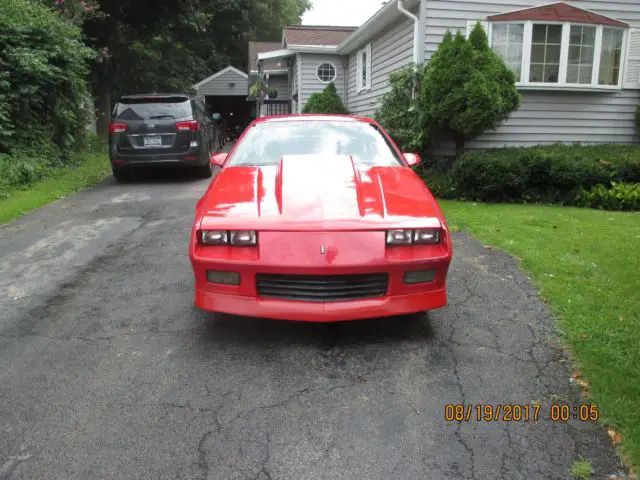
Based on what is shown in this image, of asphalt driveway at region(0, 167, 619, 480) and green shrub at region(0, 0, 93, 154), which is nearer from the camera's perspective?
asphalt driveway at region(0, 167, 619, 480)

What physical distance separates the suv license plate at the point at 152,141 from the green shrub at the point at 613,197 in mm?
7471

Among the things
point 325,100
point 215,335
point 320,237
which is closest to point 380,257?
point 320,237

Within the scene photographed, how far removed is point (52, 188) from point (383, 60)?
814 centimetres

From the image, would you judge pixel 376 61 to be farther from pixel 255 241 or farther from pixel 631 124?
pixel 255 241

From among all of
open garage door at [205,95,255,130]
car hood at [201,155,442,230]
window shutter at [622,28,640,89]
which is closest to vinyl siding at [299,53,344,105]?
window shutter at [622,28,640,89]

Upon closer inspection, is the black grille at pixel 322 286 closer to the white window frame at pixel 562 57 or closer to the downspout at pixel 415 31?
the downspout at pixel 415 31

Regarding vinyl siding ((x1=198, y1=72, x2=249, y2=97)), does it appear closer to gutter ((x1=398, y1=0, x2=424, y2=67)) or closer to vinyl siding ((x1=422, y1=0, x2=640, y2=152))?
gutter ((x1=398, y1=0, x2=424, y2=67))

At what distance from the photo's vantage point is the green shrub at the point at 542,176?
8367 millimetres

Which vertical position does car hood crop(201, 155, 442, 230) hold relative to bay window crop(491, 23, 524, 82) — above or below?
below

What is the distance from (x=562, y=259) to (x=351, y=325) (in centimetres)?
264

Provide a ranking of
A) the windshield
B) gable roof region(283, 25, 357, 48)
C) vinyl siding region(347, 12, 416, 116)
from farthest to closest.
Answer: gable roof region(283, 25, 357, 48), vinyl siding region(347, 12, 416, 116), the windshield

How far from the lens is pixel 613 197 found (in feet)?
26.8

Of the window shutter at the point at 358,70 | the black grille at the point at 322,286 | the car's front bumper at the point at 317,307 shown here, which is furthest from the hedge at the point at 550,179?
the window shutter at the point at 358,70
